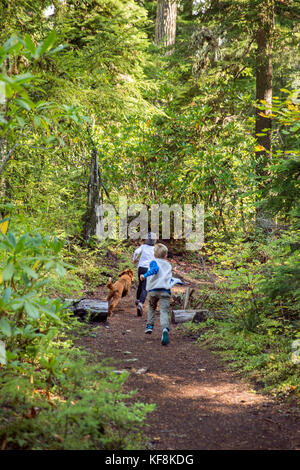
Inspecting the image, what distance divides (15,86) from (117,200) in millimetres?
12059

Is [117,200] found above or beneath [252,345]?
above

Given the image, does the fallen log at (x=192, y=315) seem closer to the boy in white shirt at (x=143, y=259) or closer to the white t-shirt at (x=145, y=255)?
the boy in white shirt at (x=143, y=259)

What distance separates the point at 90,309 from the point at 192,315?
92.0 inches

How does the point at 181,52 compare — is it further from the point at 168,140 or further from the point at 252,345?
the point at 252,345

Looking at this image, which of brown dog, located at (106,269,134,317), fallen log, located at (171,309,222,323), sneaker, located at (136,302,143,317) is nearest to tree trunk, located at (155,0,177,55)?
brown dog, located at (106,269,134,317)

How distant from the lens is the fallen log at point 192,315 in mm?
8022

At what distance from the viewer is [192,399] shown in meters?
4.52

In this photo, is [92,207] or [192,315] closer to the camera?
[192,315]

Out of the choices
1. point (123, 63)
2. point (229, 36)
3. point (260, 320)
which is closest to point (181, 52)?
point (229, 36)

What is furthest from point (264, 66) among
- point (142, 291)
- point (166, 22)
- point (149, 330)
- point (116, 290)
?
point (149, 330)

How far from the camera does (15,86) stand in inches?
86.5

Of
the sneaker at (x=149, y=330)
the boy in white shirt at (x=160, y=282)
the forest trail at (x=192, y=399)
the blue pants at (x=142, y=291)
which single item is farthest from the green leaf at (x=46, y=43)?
the blue pants at (x=142, y=291)

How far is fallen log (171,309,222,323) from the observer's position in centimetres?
802

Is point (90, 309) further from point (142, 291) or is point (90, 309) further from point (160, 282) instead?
point (142, 291)
